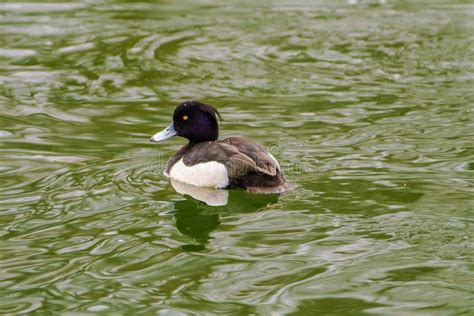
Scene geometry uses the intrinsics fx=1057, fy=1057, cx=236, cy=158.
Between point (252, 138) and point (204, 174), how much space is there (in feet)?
4.74

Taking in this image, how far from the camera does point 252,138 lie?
32.2ft

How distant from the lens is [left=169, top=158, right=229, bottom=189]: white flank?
8359 mm

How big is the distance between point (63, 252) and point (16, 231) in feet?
2.03

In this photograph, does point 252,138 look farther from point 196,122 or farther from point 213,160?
point 213,160

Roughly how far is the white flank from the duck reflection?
1.7 inches

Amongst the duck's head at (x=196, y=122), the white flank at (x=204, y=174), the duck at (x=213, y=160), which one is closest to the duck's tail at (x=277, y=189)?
the duck at (x=213, y=160)

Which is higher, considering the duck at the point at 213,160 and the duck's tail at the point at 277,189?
the duck at the point at 213,160

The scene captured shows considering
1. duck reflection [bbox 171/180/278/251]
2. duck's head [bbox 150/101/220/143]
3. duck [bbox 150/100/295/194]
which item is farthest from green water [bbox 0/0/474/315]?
duck's head [bbox 150/101/220/143]

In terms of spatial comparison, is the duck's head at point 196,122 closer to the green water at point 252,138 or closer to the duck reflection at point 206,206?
the green water at point 252,138

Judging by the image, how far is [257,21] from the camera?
47.7 feet

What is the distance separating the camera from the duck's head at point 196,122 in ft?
29.2

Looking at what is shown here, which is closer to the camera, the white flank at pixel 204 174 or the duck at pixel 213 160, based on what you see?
the duck at pixel 213 160

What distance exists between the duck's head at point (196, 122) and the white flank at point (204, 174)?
1.43 feet

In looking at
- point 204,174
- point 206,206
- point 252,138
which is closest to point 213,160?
point 204,174
